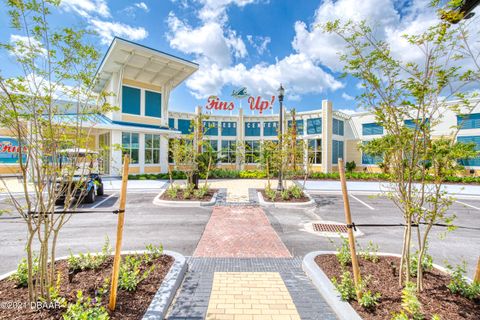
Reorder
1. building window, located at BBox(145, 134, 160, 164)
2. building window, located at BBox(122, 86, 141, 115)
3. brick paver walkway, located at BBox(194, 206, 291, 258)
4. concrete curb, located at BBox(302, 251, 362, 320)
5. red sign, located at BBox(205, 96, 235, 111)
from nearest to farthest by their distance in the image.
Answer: concrete curb, located at BBox(302, 251, 362, 320) → brick paver walkway, located at BBox(194, 206, 291, 258) → building window, located at BBox(122, 86, 141, 115) → building window, located at BBox(145, 134, 160, 164) → red sign, located at BBox(205, 96, 235, 111)

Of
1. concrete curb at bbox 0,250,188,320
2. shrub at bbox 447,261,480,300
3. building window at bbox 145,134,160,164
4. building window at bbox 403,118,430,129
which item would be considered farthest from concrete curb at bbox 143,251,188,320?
building window at bbox 145,134,160,164

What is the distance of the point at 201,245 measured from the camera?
5.71 metres

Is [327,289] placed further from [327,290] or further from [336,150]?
[336,150]

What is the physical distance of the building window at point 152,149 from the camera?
19719mm

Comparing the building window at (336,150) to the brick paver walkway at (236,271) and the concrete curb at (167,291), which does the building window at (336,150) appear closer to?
the brick paver walkway at (236,271)

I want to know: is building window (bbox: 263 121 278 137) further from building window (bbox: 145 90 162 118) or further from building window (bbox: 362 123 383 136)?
building window (bbox: 145 90 162 118)

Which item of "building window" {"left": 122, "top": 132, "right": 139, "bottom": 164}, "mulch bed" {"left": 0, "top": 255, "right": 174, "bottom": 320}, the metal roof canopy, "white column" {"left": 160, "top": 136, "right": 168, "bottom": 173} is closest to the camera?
"mulch bed" {"left": 0, "top": 255, "right": 174, "bottom": 320}

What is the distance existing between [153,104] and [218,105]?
10014 millimetres

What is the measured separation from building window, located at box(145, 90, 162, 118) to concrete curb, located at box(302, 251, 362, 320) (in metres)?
19.4

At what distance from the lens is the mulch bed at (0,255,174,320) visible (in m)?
2.79

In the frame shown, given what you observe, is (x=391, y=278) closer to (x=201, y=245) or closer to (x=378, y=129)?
(x=201, y=245)

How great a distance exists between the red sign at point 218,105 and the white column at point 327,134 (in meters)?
11.2

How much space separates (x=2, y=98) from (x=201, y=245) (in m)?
4.53

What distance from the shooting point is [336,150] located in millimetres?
26312
